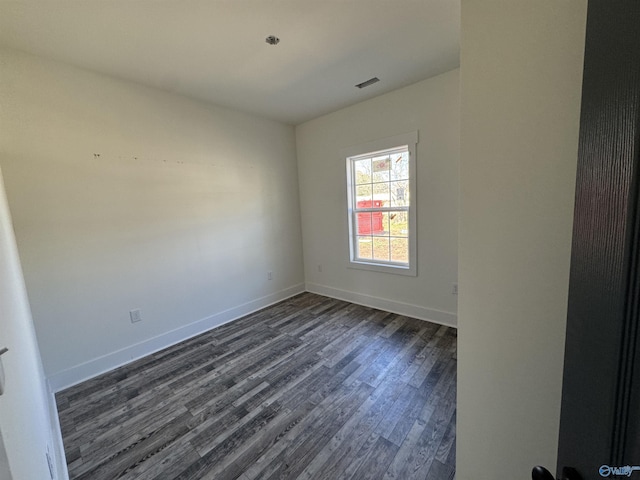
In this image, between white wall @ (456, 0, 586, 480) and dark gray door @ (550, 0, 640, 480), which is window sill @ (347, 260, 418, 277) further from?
dark gray door @ (550, 0, 640, 480)

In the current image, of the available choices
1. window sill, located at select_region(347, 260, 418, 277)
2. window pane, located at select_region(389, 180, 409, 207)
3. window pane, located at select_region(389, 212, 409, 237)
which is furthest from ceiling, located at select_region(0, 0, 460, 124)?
window sill, located at select_region(347, 260, 418, 277)

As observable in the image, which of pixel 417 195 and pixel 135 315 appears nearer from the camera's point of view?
pixel 135 315

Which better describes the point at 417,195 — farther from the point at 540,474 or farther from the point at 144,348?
the point at 144,348

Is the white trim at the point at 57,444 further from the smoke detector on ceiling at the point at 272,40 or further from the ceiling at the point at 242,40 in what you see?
the smoke detector on ceiling at the point at 272,40

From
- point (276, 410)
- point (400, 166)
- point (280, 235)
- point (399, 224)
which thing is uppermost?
point (400, 166)

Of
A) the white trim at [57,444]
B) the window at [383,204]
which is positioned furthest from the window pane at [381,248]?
the white trim at [57,444]

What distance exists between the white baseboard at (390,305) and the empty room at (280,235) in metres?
0.03

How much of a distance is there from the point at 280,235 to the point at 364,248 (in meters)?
1.29

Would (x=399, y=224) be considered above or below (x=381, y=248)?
above

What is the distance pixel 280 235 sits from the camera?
151 inches

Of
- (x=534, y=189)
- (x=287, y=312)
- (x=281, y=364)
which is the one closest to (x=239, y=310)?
(x=287, y=312)

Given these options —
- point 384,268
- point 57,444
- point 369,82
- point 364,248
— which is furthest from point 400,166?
point 57,444

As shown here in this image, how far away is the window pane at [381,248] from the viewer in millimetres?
3334

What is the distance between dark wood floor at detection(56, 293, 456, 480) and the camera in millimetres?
1367
